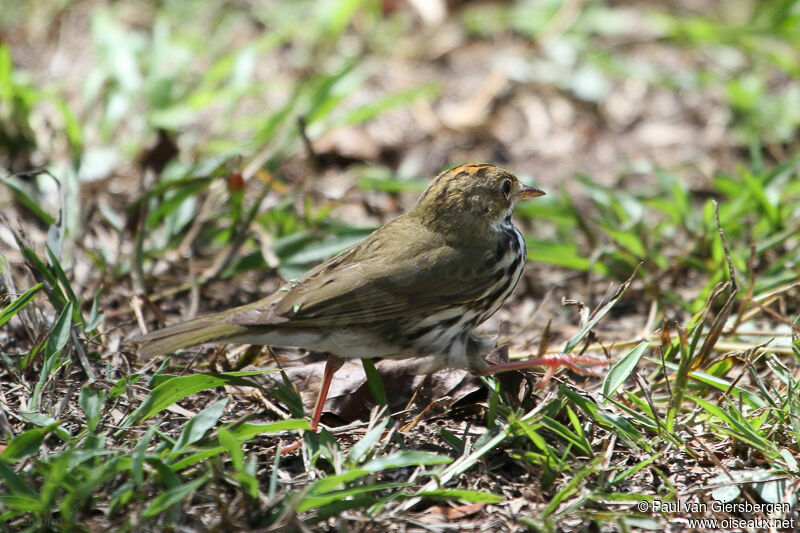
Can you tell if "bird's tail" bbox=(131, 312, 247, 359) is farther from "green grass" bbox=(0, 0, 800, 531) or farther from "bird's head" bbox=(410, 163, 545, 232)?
"bird's head" bbox=(410, 163, 545, 232)

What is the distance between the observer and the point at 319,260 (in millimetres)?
4684

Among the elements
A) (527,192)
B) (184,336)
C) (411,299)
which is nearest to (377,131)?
(527,192)

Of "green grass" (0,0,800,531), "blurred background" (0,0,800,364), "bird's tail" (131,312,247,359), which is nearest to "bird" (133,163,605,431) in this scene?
"bird's tail" (131,312,247,359)

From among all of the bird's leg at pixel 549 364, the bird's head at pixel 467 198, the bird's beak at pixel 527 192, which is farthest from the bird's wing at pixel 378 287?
the bird's beak at pixel 527 192

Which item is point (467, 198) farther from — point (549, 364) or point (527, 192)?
point (549, 364)

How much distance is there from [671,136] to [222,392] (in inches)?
168

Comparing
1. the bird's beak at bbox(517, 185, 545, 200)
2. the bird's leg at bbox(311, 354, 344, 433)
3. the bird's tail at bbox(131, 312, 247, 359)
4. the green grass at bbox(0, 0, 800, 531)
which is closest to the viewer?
the green grass at bbox(0, 0, 800, 531)

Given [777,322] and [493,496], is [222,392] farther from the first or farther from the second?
[777,322]

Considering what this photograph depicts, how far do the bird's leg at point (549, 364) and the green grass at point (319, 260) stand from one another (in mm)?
56

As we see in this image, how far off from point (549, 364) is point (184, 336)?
144 cm

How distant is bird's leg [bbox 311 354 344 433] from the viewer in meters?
3.47

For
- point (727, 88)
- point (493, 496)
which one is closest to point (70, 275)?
point (493, 496)

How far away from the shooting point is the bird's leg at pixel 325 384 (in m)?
3.47

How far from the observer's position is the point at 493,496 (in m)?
3.09
